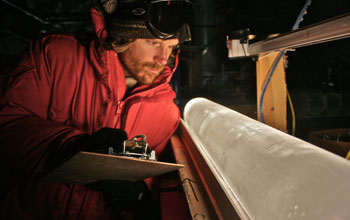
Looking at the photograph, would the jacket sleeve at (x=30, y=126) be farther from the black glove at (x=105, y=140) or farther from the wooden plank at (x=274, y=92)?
the wooden plank at (x=274, y=92)

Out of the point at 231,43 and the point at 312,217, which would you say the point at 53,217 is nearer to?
the point at 312,217

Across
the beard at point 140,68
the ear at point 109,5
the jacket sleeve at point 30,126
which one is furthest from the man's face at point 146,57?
the jacket sleeve at point 30,126

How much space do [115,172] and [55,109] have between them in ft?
2.47

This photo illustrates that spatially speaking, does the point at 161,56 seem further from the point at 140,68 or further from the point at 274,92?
the point at 274,92

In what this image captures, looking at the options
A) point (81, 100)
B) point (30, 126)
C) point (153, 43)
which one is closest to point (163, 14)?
point (153, 43)

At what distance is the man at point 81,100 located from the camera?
3.15 feet

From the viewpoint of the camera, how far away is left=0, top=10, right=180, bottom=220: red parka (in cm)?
96

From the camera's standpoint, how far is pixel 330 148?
88 cm

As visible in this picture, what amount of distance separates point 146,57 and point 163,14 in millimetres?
319

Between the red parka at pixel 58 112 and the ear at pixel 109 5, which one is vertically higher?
the ear at pixel 109 5

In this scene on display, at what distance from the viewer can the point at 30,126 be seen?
1003mm

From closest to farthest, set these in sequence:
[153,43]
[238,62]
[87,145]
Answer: [87,145] < [153,43] < [238,62]

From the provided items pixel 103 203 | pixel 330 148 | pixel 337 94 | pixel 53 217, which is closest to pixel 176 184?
pixel 103 203

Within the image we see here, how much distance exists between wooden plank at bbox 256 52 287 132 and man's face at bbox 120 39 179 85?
2.19 ft
